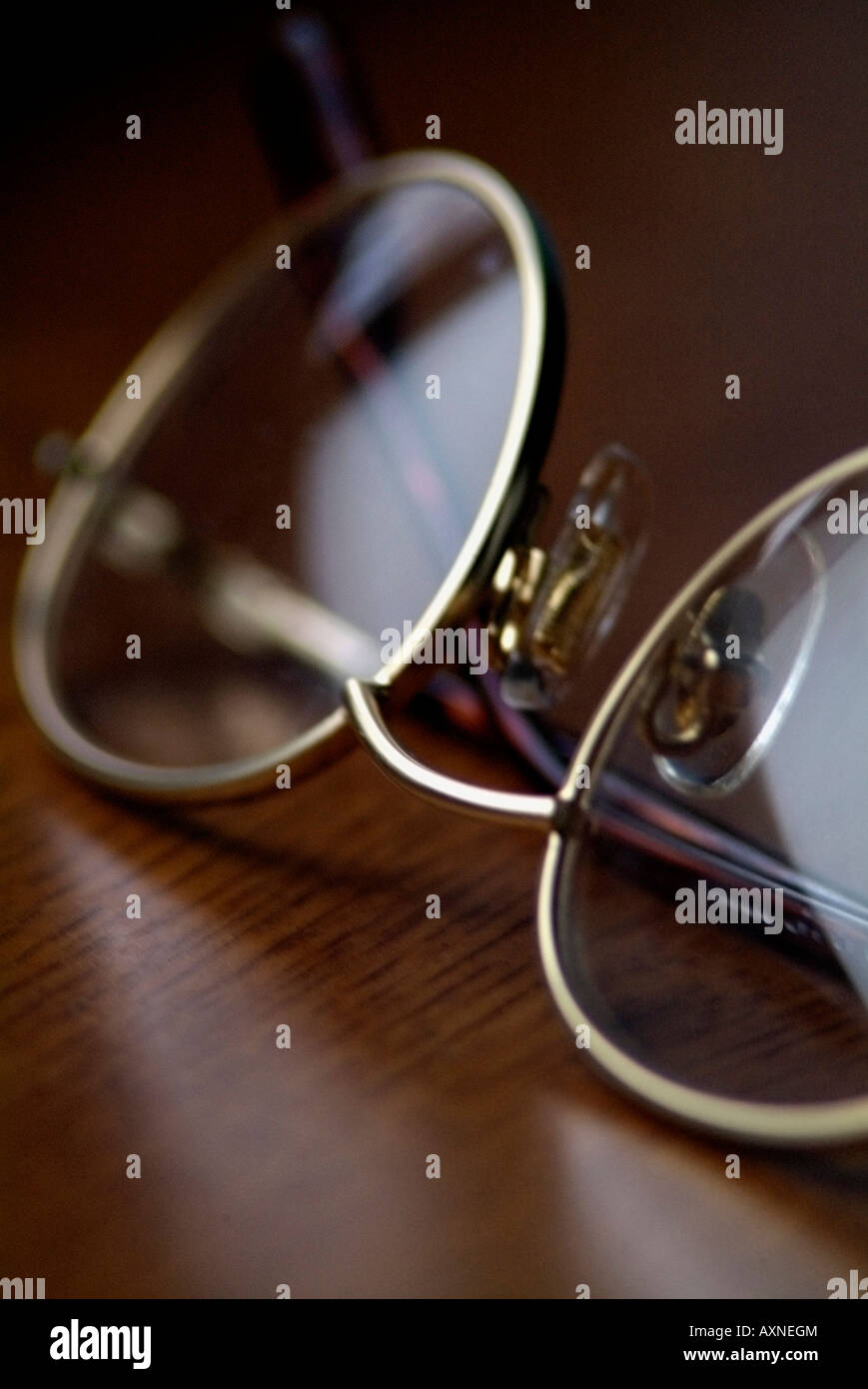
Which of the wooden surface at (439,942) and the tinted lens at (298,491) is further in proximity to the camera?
the tinted lens at (298,491)

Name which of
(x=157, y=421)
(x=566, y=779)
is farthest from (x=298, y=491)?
(x=566, y=779)

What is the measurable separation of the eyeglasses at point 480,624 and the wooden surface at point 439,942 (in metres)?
0.02

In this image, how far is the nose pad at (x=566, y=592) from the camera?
36 cm

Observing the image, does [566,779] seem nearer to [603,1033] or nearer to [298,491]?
[603,1033]

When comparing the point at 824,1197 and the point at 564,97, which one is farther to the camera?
the point at 564,97

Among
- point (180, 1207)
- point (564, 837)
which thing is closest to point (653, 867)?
point (564, 837)

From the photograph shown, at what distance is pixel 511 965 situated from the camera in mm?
370

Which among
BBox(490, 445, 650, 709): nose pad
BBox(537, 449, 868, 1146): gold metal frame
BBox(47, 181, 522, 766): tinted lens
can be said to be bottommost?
BBox(537, 449, 868, 1146): gold metal frame

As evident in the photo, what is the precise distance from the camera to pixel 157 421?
55cm

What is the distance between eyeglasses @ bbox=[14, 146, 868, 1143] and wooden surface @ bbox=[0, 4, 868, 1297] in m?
0.02

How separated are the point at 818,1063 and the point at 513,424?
16 cm

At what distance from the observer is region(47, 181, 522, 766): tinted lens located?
1.43 feet

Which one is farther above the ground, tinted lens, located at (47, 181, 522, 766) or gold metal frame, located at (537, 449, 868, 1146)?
tinted lens, located at (47, 181, 522, 766)
